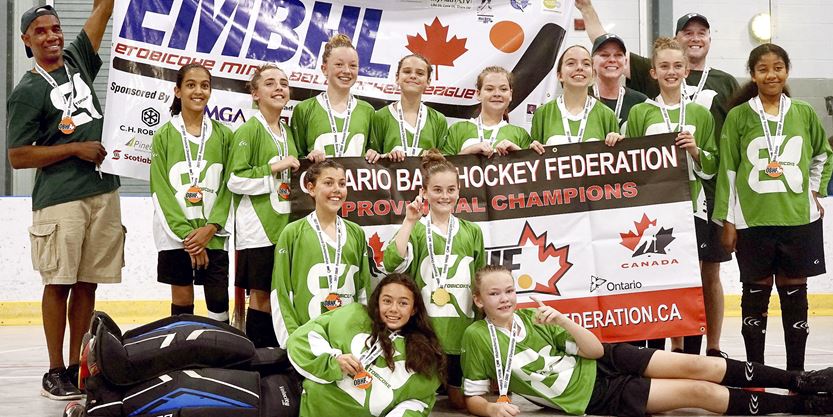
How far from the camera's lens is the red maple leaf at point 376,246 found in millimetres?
4562

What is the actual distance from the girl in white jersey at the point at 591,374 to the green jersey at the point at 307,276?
0.57 meters

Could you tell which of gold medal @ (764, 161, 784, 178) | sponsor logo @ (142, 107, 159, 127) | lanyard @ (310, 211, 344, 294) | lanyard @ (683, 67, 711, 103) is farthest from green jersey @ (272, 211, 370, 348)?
lanyard @ (683, 67, 711, 103)

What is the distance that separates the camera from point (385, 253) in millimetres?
4117

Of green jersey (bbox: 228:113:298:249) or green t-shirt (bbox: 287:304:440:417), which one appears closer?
green t-shirt (bbox: 287:304:440:417)

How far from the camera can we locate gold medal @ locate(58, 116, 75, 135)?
462 centimetres

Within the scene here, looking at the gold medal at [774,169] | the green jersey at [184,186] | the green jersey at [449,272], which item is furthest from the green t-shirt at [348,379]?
the gold medal at [774,169]

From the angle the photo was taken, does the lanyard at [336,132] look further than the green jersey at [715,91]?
No

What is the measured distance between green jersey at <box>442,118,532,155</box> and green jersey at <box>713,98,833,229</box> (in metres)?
1.01

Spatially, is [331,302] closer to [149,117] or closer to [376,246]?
[376,246]

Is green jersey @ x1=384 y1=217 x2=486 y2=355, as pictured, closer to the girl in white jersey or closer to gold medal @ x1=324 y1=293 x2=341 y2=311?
the girl in white jersey

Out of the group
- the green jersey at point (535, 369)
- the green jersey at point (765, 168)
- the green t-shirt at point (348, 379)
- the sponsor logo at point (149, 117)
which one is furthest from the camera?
the sponsor logo at point (149, 117)

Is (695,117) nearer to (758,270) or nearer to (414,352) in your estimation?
(758,270)

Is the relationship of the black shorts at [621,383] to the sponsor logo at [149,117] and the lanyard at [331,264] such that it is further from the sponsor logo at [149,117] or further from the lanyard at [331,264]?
the sponsor logo at [149,117]

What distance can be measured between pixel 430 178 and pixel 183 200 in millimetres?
1217
